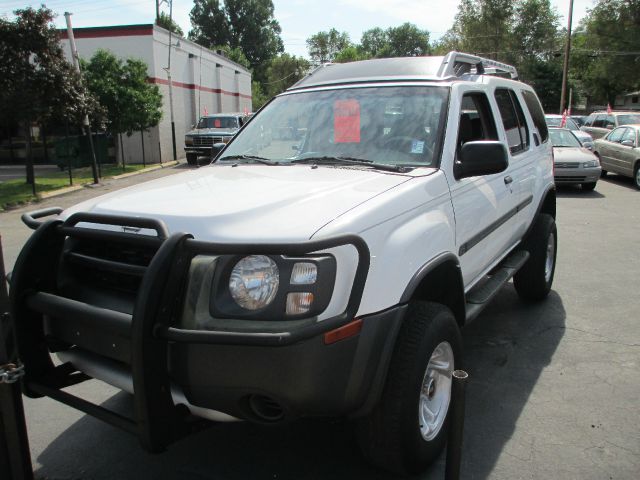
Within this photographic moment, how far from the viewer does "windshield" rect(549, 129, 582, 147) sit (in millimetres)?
13938

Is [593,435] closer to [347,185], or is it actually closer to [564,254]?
[347,185]

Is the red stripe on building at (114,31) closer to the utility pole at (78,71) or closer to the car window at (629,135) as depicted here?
the utility pole at (78,71)

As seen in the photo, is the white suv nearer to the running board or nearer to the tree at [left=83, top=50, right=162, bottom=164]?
the running board

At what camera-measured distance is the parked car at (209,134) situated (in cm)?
2152

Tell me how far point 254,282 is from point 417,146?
1.63m

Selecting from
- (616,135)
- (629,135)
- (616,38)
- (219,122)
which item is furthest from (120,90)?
(616,38)

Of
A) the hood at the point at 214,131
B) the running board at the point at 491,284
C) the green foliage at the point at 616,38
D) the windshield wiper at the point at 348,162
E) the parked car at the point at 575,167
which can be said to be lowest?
the running board at the point at 491,284

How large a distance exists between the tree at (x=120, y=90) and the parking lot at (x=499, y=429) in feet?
57.2

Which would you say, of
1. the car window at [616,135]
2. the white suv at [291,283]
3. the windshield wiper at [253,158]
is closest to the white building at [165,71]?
the car window at [616,135]

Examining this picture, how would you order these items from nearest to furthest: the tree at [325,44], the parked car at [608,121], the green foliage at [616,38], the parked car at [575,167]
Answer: the parked car at [575,167] < the parked car at [608,121] < the green foliage at [616,38] < the tree at [325,44]

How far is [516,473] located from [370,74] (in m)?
2.69

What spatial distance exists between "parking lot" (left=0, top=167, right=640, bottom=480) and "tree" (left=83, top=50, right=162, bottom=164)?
57.2ft

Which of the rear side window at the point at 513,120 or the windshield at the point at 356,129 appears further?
the rear side window at the point at 513,120

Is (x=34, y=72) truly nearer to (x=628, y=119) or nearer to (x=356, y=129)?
(x=356, y=129)
